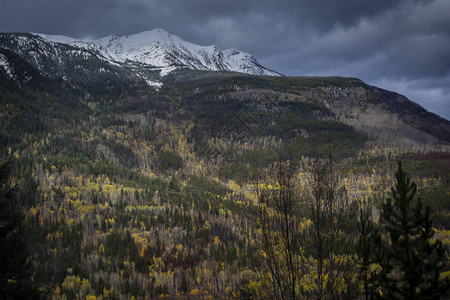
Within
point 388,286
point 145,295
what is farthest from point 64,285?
point 388,286

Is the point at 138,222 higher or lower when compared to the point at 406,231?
lower

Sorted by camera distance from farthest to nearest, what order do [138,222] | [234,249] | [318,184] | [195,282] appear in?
[138,222]
[234,249]
[195,282]
[318,184]

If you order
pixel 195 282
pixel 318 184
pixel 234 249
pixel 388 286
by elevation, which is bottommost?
pixel 195 282

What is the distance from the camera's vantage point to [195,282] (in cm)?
13325

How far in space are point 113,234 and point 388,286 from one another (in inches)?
6591

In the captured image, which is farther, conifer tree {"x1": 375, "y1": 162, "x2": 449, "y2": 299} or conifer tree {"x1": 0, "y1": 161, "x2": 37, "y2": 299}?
conifer tree {"x1": 0, "y1": 161, "x2": 37, "y2": 299}

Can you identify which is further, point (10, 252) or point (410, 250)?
point (10, 252)

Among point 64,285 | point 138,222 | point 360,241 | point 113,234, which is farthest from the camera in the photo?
point 138,222

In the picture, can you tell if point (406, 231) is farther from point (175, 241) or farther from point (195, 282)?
point (175, 241)

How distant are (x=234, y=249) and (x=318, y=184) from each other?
468 ft

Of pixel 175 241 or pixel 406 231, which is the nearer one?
pixel 406 231

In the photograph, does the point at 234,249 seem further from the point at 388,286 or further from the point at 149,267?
the point at 388,286

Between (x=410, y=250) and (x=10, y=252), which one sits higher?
(x=410, y=250)

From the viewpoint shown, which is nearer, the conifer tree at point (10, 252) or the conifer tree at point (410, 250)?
the conifer tree at point (410, 250)
